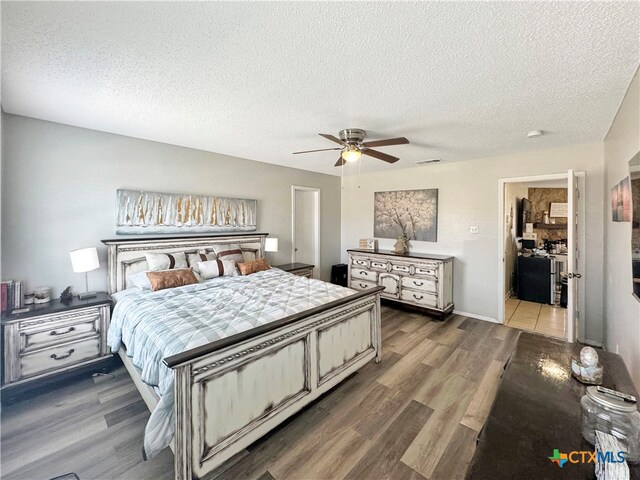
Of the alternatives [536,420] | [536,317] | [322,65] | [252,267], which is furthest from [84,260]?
[536,317]

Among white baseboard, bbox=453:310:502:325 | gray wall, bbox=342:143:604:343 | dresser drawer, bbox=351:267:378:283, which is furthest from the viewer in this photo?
dresser drawer, bbox=351:267:378:283

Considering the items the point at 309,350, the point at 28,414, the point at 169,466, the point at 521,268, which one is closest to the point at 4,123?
the point at 28,414

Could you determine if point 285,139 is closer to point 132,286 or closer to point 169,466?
point 132,286

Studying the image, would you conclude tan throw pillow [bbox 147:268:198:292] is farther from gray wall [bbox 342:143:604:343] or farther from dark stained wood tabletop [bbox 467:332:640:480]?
gray wall [bbox 342:143:604:343]

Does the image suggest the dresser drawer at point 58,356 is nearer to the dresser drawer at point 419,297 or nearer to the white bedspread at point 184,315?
the white bedspread at point 184,315

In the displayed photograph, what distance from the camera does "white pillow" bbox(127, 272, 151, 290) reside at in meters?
2.89

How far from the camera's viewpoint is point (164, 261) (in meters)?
3.14

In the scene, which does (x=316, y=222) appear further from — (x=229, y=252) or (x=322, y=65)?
(x=322, y=65)

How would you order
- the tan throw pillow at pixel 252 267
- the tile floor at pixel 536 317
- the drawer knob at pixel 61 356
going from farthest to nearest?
the tile floor at pixel 536 317 < the tan throw pillow at pixel 252 267 < the drawer knob at pixel 61 356

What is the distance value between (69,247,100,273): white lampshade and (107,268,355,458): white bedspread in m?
0.40

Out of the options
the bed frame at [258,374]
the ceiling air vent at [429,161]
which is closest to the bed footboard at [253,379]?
the bed frame at [258,374]

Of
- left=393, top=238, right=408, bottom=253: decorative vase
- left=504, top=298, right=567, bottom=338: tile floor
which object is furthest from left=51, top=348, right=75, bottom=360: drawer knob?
left=504, top=298, right=567, bottom=338: tile floor

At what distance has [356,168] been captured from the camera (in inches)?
196

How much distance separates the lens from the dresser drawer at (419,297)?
4152mm
